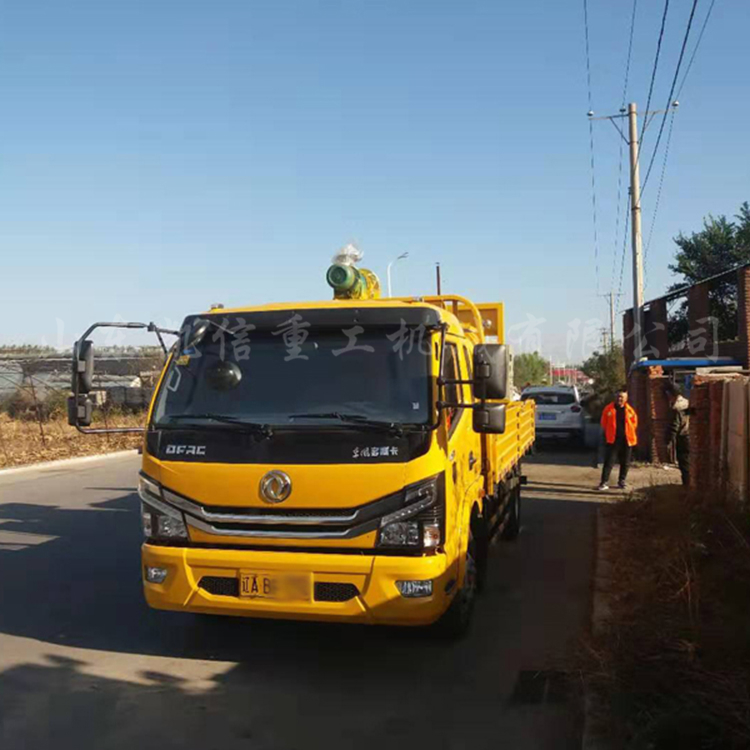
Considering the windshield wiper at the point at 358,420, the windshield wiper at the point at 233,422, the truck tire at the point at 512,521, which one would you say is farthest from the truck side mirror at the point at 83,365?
the truck tire at the point at 512,521

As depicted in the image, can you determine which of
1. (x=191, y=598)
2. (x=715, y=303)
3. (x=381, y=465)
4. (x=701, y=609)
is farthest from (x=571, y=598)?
(x=715, y=303)

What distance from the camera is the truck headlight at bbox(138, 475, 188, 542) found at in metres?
4.93

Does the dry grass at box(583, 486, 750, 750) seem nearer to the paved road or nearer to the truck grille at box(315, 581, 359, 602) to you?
the paved road

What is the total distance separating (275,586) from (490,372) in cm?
190

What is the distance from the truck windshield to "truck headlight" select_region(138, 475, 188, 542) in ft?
1.47

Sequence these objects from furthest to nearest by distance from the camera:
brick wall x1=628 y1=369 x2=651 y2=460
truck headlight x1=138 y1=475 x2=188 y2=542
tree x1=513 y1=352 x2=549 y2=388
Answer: tree x1=513 y1=352 x2=549 y2=388 < brick wall x1=628 y1=369 x2=651 y2=460 < truck headlight x1=138 y1=475 x2=188 y2=542

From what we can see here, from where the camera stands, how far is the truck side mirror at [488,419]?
17.0 ft

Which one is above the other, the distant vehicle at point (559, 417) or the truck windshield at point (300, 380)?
the truck windshield at point (300, 380)

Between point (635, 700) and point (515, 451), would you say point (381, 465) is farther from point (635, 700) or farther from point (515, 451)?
point (515, 451)

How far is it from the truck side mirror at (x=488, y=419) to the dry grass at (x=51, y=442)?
54.4 ft

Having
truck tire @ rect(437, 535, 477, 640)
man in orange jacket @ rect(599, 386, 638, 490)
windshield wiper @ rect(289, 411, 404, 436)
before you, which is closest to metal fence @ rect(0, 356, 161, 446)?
man in orange jacket @ rect(599, 386, 638, 490)

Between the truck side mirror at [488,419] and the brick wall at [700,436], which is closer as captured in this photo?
the truck side mirror at [488,419]

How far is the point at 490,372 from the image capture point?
511 cm

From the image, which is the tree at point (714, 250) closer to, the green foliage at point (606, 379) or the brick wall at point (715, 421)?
the green foliage at point (606, 379)
